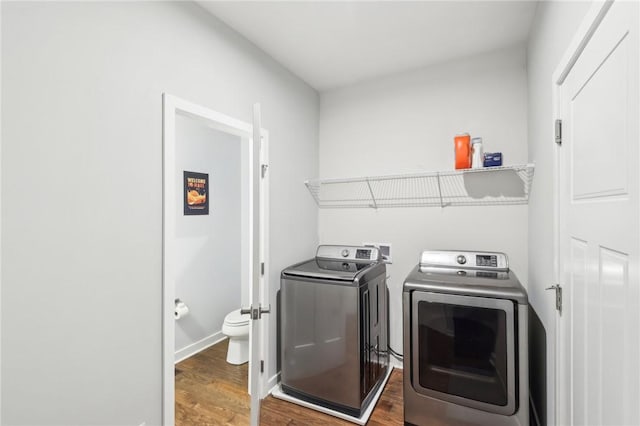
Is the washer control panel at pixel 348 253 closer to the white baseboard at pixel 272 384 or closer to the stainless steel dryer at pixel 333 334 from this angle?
the stainless steel dryer at pixel 333 334

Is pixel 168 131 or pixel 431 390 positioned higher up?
pixel 168 131

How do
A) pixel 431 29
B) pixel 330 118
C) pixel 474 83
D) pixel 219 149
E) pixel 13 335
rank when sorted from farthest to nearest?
pixel 219 149
pixel 330 118
pixel 474 83
pixel 431 29
pixel 13 335

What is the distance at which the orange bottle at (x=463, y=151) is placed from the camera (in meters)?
2.16

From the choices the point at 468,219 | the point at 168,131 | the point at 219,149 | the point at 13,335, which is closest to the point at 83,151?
the point at 168,131

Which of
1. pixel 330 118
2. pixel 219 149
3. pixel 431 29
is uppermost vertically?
pixel 431 29

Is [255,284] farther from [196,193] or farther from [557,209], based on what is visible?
[196,193]

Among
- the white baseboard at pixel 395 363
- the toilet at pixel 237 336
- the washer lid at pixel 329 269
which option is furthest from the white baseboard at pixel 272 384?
the white baseboard at pixel 395 363

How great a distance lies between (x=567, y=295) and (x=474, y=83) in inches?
67.9

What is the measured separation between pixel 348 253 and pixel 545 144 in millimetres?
1488

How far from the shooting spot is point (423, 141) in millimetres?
2465

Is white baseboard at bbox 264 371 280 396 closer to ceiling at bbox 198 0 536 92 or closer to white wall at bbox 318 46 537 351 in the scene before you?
white wall at bbox 318 46 537 351

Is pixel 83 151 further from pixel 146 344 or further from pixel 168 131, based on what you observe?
pixel 146 344

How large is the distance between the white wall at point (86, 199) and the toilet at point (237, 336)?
42.3 inches

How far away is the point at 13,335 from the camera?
3.35 feet
